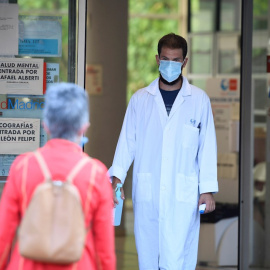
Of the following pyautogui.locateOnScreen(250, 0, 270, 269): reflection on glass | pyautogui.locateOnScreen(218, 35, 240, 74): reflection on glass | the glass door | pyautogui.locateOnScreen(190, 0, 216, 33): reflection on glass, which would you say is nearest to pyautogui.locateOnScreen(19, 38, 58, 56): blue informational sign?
the glass door

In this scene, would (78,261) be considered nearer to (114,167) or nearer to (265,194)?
(114,167)

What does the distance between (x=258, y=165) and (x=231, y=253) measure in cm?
84

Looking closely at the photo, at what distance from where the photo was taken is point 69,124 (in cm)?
285

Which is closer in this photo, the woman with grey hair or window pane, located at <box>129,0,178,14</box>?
the woman with grey hair

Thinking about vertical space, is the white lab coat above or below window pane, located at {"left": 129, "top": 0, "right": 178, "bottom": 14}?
below

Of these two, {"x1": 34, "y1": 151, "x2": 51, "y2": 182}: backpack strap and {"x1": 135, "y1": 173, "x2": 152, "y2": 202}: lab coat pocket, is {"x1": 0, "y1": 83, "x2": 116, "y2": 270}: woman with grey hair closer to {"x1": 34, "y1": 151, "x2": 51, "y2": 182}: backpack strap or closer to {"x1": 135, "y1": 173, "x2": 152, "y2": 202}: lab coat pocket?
{"x1": 34, "y1": 151, "x2": 51, "y2": 182}: backpack strap

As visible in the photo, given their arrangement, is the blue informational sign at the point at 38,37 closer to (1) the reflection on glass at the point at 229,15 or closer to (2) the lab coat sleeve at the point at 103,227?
(2) the lab coat sleeve at the point at 103,227

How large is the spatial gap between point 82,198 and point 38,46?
252cm

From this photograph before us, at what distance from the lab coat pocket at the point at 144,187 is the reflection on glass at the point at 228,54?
5.58 m

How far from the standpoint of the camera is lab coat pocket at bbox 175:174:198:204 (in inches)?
180

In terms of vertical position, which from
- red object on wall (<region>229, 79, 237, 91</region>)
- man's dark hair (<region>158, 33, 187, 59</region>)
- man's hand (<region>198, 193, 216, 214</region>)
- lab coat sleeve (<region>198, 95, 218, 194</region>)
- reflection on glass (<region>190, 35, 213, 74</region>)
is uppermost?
reflection on glass (<region>190, 35, 213, 74</region>)

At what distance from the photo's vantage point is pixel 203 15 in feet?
43.2

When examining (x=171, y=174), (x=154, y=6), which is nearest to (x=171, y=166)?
(x=171, y=174)

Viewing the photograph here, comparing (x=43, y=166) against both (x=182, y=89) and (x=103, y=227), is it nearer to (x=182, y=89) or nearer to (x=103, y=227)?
(x=103, y=227)
